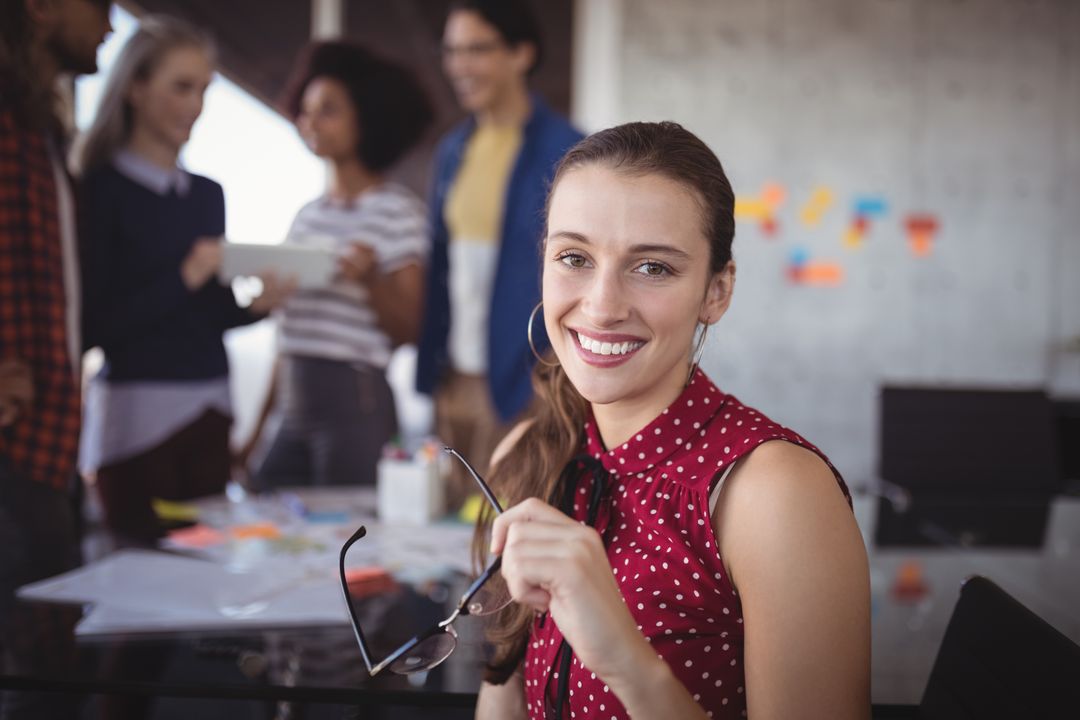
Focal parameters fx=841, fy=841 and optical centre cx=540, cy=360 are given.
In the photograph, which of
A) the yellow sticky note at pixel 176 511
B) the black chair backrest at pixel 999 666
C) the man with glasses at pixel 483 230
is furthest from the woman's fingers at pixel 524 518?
the man with glasses at pixel 483 230

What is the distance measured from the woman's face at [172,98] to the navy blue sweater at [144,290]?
146 millimetres

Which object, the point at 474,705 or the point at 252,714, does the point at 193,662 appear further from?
the point at 252,714

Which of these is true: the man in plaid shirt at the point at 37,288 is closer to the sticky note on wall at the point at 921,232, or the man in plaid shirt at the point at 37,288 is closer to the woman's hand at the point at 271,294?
the woman's hand at the point at 271,294

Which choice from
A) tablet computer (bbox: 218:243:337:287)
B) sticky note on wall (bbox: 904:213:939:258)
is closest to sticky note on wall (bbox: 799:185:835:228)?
sticky note on wall (bbox: 904:213:939:258)

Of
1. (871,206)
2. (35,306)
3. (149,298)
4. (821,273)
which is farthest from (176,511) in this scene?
(871,206)

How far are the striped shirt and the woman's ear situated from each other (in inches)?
76.9

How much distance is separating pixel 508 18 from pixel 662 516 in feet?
8.64

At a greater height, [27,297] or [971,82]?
[971,82]

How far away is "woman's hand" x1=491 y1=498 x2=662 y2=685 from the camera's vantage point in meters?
0.71

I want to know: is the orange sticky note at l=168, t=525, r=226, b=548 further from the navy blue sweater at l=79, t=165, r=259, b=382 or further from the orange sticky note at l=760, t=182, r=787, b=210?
the orange sticky note at l=760, t=182, r=787, b=210

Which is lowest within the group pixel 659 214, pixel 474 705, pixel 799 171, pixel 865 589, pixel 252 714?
pixel 252 714

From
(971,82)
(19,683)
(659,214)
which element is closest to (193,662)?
(19,683)

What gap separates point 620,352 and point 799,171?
3.31 meters

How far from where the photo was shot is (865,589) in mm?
765
